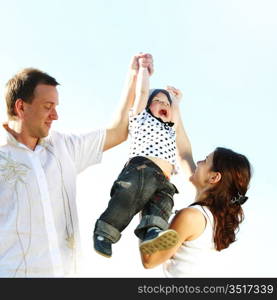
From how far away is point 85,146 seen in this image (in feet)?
14.0

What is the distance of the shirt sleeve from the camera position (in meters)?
4.25

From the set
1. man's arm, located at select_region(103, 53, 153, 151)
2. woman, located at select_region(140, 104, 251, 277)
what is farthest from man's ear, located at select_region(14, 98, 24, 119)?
woman, located at select_region(140, 104, 251, 277)

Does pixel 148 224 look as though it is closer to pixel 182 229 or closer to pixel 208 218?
pixel 182 229

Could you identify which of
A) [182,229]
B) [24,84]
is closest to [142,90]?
[24,84]

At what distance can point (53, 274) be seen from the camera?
3.78m

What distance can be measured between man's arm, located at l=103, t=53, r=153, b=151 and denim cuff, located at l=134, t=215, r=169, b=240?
0.80m

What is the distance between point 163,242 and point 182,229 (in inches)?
8.2

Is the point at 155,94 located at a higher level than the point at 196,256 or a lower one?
higher

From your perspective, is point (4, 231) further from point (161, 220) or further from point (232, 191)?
point (232, 191)

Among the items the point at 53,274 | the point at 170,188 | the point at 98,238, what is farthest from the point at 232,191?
the point at 53,274

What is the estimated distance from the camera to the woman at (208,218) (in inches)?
140

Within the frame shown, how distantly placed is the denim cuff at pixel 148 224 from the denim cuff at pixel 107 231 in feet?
0.48
